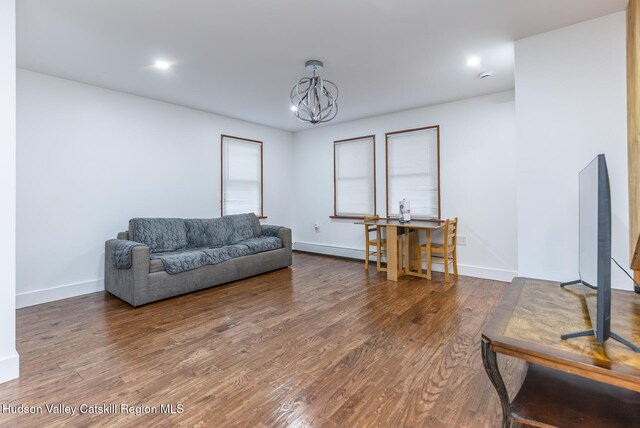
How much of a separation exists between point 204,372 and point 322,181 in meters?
4.51

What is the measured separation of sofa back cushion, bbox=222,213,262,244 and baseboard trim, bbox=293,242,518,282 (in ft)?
4.63

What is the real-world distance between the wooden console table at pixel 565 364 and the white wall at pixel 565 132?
3.66ft

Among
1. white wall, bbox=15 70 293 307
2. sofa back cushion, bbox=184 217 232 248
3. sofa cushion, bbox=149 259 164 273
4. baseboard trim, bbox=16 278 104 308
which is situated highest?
white wall, bbox=15 70 293 307

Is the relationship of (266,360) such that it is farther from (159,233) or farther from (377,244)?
(377,244)

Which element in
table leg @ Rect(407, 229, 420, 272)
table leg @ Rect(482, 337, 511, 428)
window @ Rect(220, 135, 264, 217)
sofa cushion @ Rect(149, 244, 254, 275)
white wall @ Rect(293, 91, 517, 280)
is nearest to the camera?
table leg @ Rect(482, 337, 511, 428)

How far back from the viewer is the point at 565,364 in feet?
3.51

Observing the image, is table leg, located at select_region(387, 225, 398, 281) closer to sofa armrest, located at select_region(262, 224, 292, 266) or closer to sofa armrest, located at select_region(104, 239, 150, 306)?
sofa armrest, located at select_region(262, 224, 292, 266)

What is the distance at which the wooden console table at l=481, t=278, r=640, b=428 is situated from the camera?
1.05 m

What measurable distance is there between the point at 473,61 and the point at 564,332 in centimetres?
290

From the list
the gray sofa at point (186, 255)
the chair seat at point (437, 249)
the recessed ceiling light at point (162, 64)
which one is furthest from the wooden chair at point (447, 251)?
the recessed ceiling light at point (162, 64)

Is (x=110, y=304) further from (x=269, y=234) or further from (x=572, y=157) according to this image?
(x=572, y=157)

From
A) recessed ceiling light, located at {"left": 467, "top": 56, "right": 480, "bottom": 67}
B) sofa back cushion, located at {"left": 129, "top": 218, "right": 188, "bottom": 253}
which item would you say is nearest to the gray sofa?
sofa back cushion, located at {"left": 129, "top": 218, "right": 188, "bottom": 253}

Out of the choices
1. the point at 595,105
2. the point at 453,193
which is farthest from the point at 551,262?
the point at 453,193

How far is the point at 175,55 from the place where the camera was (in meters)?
2.99
